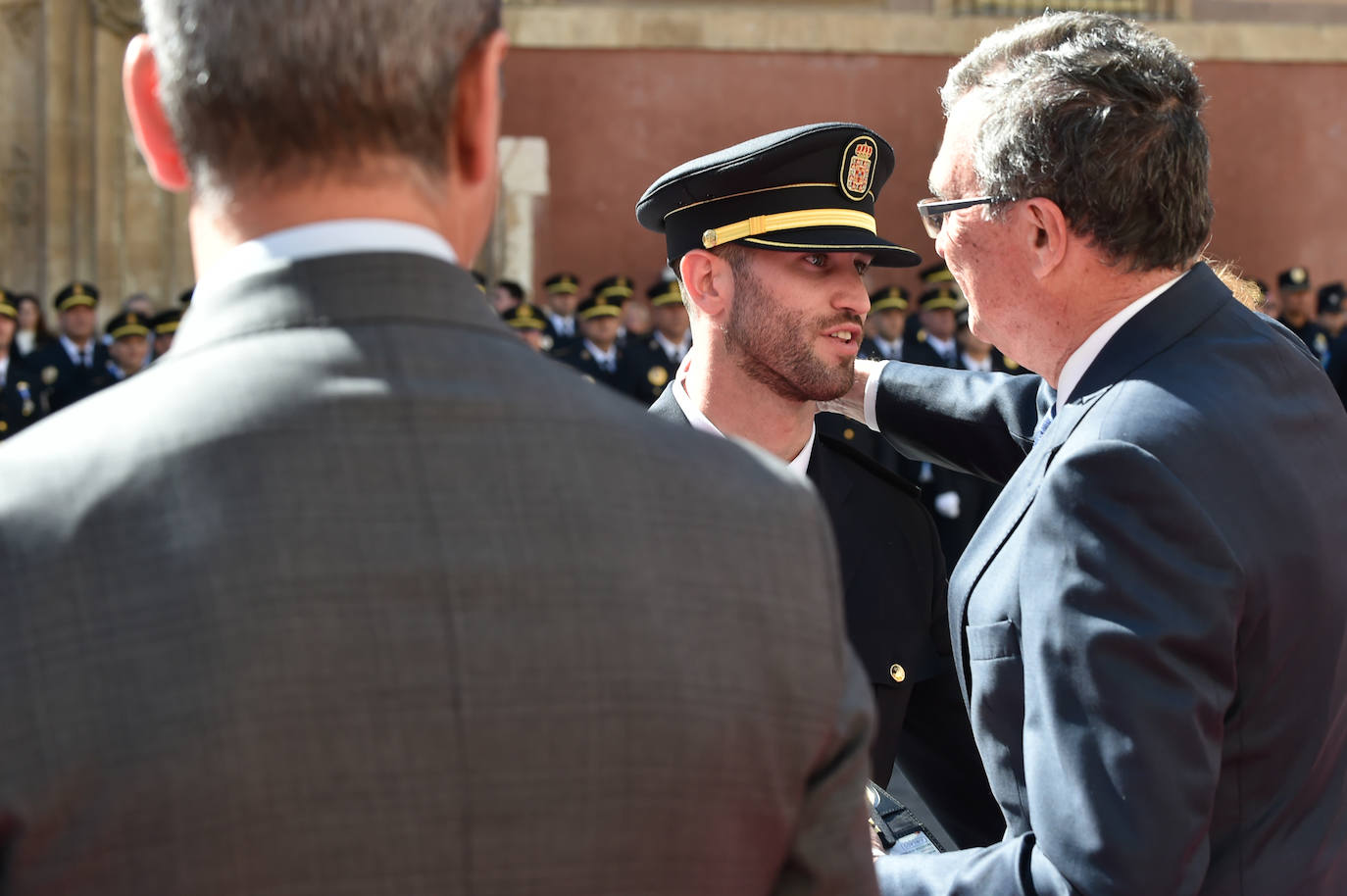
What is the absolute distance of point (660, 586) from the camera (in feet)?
3.43

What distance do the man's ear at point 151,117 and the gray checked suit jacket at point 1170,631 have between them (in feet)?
3.22

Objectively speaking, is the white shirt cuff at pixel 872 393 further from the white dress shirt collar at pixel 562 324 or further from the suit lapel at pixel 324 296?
the white dress shirt collar at pixel 562 324

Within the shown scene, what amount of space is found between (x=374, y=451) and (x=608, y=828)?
0.30 meters

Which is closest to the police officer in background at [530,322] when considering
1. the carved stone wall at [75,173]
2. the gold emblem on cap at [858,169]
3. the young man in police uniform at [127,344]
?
the young man in police uniform at [127,344]

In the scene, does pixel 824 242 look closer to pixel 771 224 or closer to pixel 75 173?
pixel 771 224

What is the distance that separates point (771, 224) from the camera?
110 inches

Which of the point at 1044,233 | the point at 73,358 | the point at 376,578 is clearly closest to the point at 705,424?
the point at 1044,233

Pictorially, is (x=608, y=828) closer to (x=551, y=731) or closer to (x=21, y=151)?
(x=551, y=731)

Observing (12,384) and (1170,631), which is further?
(12,384)

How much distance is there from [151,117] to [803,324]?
1777 millimetres

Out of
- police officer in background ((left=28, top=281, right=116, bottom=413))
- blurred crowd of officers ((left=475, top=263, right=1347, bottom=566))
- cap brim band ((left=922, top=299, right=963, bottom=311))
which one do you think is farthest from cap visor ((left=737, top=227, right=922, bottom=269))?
cap brim band ((left=922, top=299, right=963, bottom=311))

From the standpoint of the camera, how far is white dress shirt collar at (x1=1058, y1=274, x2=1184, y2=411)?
182 cm

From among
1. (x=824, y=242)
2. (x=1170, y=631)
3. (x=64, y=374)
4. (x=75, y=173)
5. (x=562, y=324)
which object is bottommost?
A: (x=64, y=374)

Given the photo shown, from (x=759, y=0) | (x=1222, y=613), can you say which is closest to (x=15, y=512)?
(x=1222, y=613)
